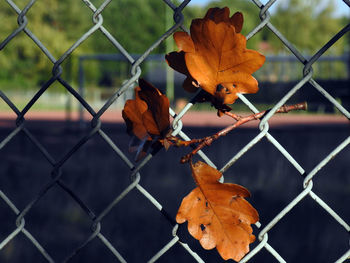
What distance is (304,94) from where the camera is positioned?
13.1 meters

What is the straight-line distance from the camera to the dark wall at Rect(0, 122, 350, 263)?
264 cm

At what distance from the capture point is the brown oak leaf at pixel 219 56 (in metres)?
0.70

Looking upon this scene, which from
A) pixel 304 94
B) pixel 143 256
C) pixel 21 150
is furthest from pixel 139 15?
pixel 143 256

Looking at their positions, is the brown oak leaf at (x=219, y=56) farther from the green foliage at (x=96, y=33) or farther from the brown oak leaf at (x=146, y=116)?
the green foliage at (x=96, y=33)

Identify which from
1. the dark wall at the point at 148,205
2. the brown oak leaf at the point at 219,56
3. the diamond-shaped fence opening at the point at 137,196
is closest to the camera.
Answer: the brown oak leaf at the point at 219,56

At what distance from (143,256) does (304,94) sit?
37.2 ft

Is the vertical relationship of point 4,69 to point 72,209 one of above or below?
above

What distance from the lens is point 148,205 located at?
11.8 feet

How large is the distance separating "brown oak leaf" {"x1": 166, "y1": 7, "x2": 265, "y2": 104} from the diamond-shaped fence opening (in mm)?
47

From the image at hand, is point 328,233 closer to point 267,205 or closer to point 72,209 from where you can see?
point 267,205

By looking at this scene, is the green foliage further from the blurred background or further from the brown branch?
the brown branch

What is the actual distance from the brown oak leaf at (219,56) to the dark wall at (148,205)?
350 millimetres

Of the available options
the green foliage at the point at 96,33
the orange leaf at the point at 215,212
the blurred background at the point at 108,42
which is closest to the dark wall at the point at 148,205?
the orange leaf at the point at 215,212

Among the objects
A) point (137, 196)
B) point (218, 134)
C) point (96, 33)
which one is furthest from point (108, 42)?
point (218, 134)
